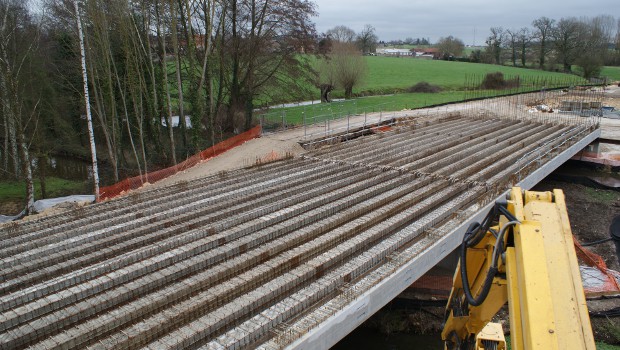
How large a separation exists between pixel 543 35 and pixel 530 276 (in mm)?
77489

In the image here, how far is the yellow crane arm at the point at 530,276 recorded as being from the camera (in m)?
3.40

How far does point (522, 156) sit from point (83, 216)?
1470 cm

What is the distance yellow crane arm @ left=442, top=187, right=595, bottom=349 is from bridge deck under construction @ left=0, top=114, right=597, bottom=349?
223 cm

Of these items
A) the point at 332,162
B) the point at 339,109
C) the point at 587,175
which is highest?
the point at 339,109

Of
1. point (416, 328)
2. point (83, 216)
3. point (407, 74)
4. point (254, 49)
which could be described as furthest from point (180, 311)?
point (407, 74)

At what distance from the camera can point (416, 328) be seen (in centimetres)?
1040

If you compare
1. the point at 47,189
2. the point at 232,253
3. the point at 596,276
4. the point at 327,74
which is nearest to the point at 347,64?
the point at 327,74

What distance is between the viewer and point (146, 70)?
22.4 meters

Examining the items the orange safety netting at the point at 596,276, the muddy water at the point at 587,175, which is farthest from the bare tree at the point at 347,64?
the orange safety netting at the point at 596,276

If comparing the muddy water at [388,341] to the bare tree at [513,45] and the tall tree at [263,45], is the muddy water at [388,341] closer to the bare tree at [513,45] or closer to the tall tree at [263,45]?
the tall tree at [263,45]

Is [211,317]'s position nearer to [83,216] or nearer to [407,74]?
[83,216]

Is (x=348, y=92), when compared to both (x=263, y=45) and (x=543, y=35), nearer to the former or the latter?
(x=263, y=45)

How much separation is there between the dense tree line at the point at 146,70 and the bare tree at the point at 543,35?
58610 mm

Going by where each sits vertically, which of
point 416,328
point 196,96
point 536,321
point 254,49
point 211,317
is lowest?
point 416,328
